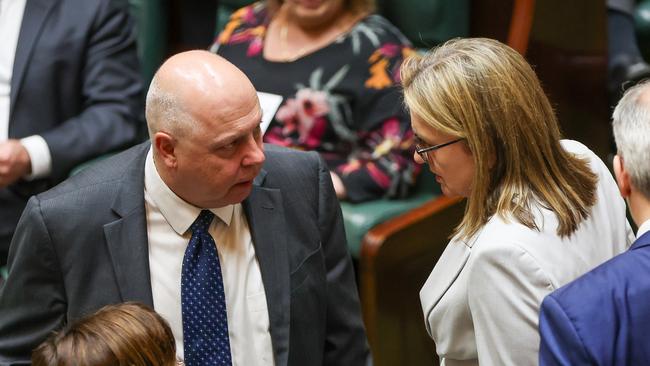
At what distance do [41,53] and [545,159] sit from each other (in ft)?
5.09

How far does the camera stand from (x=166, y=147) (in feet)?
5.26

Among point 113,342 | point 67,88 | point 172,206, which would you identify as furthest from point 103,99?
point 113,342

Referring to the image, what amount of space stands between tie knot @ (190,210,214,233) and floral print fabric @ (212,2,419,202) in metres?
1.00

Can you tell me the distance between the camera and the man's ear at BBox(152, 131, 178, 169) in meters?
1.59

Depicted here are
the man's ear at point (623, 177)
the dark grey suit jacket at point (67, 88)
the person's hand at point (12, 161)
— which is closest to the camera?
the man's ear at point (623, 177)

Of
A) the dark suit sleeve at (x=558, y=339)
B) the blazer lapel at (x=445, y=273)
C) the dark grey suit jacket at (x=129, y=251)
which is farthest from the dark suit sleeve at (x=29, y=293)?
the dark suit sleeve at (x=558, y=339)

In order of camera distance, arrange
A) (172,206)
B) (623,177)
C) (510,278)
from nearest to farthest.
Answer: (623,177) → (510,278) → (172,206)

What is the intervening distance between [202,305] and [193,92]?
355 mm

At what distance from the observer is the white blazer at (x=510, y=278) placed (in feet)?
4.73

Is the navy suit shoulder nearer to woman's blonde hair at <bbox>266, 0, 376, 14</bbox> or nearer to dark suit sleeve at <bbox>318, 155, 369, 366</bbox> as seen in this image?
dark suit sleeve at <bbox>318, 155, 369, 366</bbox>

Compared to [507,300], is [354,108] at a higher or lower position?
lower

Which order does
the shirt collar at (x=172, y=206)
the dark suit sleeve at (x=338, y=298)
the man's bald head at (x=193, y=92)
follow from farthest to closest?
the dark suit sleeve at (x=338, y=298) < the shirt collar at (x=172, y=206) < the man's bald head at (x=193, y=92)

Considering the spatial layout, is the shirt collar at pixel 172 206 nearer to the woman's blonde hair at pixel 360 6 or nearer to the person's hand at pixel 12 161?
the person's hand at pixel 12 161

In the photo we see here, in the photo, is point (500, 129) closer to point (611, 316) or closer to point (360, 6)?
point (611, 316)
